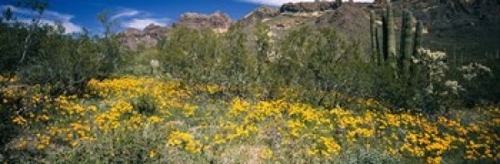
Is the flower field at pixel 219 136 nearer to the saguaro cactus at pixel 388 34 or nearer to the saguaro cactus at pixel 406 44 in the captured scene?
the saguaro cactus at pixel 406 44

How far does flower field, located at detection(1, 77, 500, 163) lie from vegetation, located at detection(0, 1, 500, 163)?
0.12 feet

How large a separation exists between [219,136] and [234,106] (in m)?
2.21

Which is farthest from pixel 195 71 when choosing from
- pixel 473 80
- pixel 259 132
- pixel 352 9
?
pixel 352 9

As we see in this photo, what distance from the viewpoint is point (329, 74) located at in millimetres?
14977

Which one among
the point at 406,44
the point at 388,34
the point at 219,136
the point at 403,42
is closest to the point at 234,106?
the point at 219,136

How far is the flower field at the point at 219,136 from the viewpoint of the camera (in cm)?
841

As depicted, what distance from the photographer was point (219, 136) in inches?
379

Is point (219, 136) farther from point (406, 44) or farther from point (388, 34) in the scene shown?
point (388, 34)

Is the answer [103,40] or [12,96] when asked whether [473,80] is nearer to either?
[103,40]

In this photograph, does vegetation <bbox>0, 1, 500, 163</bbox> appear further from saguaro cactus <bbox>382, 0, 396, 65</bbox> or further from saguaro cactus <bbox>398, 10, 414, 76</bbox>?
saguaro cactus <bbox>382, 0, 396, 65</bbox>

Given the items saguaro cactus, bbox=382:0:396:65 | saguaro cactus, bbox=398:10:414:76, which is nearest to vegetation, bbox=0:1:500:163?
saguaro cactus, bbox=398:10:414:76

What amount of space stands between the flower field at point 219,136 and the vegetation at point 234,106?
38mm

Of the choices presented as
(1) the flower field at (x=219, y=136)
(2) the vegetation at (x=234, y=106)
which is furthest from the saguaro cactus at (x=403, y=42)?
(1) the flower field at (x=219, y=136)

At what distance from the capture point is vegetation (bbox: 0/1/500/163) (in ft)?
29.2
